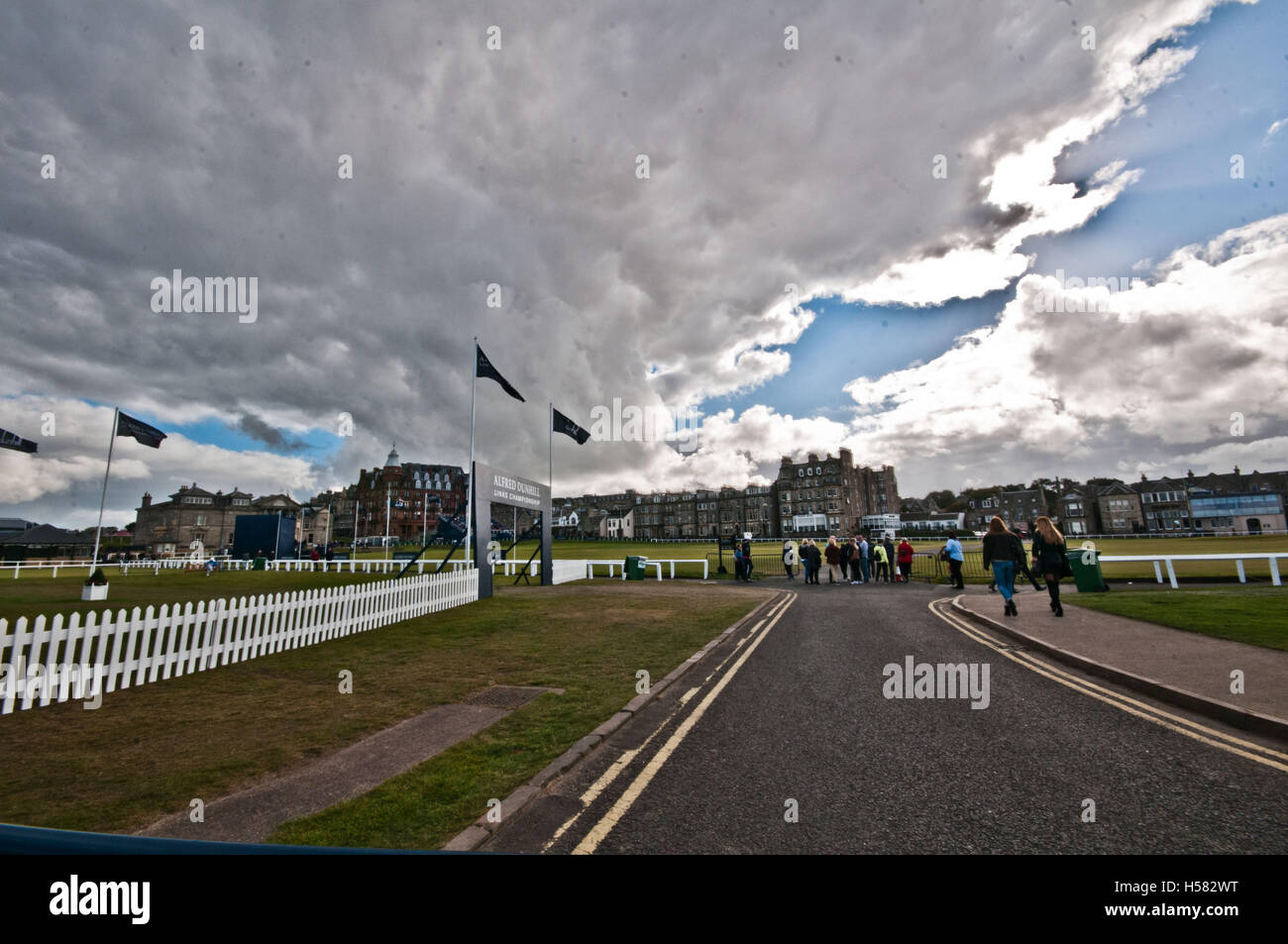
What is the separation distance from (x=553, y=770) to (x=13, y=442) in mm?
25794

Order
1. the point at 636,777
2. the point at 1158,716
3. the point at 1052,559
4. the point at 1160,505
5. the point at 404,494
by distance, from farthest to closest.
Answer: the point at 404,494 → the point at 1160,505 → the point at 1052,559 → the point at 1158,716 → the point at 636,777

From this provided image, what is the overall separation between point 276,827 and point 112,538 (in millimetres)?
129093

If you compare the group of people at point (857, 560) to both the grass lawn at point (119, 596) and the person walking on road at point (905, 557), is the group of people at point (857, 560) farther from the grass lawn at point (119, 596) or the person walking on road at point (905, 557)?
the grass lawn at point (119, 596)

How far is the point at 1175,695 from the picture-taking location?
6.13 metres

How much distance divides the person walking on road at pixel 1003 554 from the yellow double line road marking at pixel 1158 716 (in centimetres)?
313

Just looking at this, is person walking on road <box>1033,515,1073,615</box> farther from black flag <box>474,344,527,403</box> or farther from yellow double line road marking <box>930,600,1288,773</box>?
black flag <box>474,344,527,403</box>

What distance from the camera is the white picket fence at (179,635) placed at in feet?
22.7

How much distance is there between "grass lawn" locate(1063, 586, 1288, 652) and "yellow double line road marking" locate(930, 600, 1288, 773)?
11.1 ft

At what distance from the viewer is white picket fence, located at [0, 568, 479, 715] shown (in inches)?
273

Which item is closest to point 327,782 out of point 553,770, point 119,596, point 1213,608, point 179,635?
point 553,770

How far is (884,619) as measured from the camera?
13.2m

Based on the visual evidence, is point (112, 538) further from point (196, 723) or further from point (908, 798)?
point (908, 798)

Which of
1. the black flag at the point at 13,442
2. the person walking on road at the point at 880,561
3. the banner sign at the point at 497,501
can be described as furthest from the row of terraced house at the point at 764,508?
the black flag at the point at 13,442

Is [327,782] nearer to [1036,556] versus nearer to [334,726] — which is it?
[334,726]
